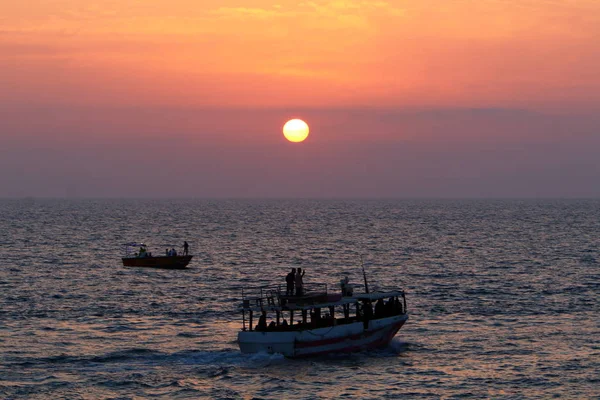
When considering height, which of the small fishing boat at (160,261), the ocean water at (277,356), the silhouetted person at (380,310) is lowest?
the ocean water at (277,356)

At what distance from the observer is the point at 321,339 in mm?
47094

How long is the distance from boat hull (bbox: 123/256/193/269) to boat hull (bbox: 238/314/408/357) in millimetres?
50149

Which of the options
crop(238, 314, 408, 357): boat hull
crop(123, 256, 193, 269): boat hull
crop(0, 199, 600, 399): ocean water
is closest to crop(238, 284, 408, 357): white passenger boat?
crop(238, 314, 408, 357): boat hull

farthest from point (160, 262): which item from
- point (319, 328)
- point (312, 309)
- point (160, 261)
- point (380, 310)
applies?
point (319, 328)

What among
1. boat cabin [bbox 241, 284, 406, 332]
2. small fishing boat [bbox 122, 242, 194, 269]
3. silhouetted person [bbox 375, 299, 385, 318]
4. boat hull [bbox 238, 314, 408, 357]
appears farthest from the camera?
small fishing boat [bbox 122, 242, 194, 269]

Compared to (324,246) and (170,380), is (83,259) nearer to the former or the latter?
(324,246)

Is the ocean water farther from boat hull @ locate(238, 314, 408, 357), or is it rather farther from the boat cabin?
the boat cabin

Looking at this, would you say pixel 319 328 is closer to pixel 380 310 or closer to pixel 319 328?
pixel 319 328

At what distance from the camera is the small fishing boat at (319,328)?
4631cm

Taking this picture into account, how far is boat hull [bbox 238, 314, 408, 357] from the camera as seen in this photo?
46.2 meters

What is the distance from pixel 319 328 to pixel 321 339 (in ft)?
2.19

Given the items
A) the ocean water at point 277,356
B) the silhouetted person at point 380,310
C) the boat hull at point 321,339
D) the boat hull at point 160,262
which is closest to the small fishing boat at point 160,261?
the boat hull at point 160,262

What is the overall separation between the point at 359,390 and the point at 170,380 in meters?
9.95

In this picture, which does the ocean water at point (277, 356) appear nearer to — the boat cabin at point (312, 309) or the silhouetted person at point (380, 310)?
the silhouetted person at point (380, 310)
